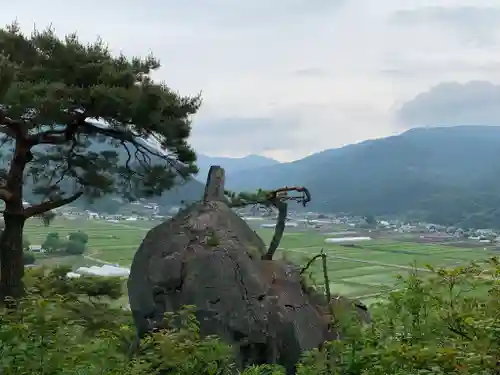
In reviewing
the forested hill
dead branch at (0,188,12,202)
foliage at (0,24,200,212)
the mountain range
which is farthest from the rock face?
dead branch at (0,188,12,202)

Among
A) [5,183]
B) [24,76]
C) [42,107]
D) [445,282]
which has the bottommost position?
[445,282]

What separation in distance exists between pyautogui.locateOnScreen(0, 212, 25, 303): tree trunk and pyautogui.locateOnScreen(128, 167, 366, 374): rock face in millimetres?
2888

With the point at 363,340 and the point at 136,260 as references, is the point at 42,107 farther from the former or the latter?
the point at 363,340

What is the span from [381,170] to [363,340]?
919 inches

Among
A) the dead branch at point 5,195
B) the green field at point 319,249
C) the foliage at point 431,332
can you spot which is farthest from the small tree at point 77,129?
the foliage at point 431,332

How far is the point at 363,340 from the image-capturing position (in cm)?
176

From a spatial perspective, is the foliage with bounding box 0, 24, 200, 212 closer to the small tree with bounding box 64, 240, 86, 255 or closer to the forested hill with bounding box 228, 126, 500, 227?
the forested hill with bounding box 228, 126, 500, 227

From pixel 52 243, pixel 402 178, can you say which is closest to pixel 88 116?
pixel 52 243

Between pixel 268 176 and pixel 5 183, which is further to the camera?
pixel 268 176

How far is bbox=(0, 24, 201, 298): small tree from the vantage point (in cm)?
504

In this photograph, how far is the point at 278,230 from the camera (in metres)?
3.60

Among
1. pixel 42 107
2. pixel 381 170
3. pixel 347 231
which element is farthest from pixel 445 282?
pixel 381 170

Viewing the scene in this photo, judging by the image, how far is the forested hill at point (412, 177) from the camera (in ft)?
43.9

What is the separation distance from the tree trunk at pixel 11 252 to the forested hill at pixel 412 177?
234 cm
